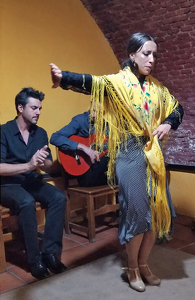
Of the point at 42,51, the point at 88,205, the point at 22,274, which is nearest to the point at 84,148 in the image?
the point at 88,205

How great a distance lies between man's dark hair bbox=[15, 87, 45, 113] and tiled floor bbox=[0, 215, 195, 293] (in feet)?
3.22

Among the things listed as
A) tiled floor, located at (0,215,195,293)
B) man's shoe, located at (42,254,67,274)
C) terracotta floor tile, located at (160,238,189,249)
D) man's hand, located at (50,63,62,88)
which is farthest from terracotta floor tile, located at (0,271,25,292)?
man's hand, located at (50,63,62,88)

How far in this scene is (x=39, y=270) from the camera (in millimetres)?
1361

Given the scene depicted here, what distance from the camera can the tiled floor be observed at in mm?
1418

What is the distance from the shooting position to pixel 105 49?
204 cm

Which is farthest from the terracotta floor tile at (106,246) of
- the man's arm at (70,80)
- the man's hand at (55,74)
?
the man's hand at (55,74)

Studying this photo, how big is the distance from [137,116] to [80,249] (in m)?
0.95

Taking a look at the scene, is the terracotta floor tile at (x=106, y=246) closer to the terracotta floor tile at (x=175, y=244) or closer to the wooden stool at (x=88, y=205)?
the wooden stool at (x=88, y=205)

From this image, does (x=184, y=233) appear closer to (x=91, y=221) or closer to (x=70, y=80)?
(x=91, y=221)

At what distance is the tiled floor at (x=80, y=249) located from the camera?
1.42 meters

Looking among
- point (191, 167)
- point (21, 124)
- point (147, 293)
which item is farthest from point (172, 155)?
point (21, 124)

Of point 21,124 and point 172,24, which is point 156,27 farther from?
point 21,124

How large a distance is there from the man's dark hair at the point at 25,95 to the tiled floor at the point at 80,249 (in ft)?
3.22

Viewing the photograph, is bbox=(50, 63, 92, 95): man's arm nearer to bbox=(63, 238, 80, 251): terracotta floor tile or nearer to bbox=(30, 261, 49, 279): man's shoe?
bbox=(30, 261, 49, 279): man's shoe
